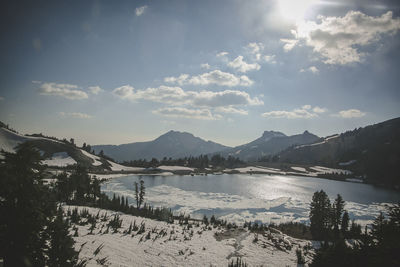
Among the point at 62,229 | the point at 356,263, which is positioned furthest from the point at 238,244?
the point at 62,229

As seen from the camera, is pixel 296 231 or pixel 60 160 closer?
pixel 296 231

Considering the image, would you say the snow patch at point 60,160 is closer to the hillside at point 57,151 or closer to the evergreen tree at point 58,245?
the hillside at point 57,151

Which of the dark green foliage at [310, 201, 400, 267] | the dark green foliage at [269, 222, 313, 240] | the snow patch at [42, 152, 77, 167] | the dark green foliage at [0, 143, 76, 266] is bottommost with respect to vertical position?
the dark green foliage at [269, 222, 313, 240]

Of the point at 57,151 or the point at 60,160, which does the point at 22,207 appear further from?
the point at 57,151

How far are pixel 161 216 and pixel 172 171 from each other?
138739 millimetres

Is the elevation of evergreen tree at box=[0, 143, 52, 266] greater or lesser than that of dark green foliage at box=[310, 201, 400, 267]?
greater

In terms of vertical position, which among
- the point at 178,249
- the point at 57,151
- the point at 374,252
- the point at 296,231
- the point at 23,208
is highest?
the point at 23,208

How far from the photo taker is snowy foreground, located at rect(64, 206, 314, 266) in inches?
578

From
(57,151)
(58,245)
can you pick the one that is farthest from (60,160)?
(58,245)

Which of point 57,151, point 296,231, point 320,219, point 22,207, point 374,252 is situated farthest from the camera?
point 57,151

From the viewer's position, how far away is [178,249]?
19.0 metres

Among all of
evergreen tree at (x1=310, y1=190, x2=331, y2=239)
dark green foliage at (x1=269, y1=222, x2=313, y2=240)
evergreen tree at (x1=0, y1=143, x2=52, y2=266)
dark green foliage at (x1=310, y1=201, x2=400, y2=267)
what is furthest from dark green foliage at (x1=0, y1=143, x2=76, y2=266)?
evergreen tree at (x1=310, y1=190, x2=331, y2=239)

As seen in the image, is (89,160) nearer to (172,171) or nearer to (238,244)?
(172,171)

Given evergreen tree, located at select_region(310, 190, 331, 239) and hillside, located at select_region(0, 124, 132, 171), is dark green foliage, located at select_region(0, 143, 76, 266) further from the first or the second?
hillside, located at select_region(0, 124, 132, 171)
